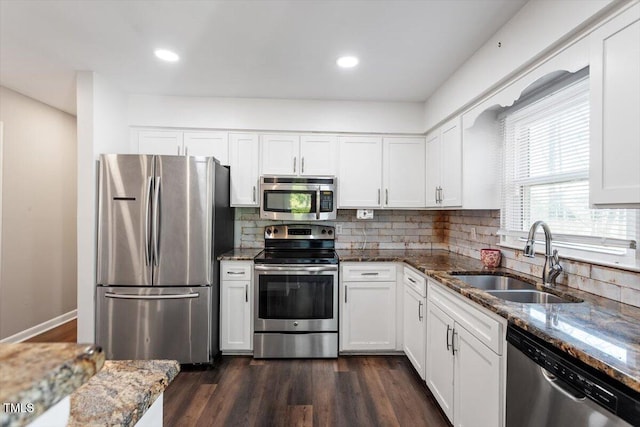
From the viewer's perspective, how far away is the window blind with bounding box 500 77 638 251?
64.2 inches

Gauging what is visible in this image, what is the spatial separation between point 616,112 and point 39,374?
5.86ft

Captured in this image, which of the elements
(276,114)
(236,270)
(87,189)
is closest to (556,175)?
(276,114)

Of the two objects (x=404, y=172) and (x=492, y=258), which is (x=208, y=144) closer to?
(x=404, y=172)

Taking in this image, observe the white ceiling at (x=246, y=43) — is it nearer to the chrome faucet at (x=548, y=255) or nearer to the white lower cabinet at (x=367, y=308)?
the chrome faucet at (x=548, y=255)

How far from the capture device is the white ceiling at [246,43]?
176cm

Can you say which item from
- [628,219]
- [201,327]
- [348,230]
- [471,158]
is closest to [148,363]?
[201,327]

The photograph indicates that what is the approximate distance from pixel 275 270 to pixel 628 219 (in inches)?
92.4

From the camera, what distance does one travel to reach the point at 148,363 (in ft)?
2.66

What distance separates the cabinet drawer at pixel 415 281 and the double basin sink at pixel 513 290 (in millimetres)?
277

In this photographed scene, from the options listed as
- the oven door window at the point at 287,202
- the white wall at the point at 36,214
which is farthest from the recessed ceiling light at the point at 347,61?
the white wall at the point at 36,214

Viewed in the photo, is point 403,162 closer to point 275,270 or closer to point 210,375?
point 275,270

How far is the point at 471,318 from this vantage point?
1.61 meters

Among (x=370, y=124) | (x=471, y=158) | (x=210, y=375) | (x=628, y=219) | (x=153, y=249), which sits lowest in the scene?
(x=210, y=375)

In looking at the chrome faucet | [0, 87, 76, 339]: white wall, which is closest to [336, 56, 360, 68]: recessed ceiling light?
the chrome faucet
